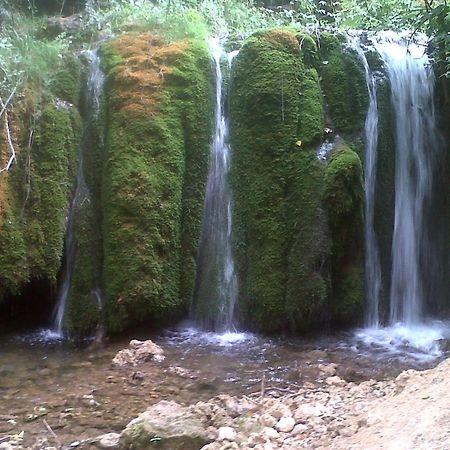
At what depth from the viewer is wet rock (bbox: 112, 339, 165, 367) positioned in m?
5.21

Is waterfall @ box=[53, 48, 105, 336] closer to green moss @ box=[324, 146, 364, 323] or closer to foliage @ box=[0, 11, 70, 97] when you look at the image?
foliage @ box=[0, 11, 70, 97]

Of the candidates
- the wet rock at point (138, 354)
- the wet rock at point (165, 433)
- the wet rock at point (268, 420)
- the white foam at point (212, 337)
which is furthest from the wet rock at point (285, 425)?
the white foam at point (212, 337)

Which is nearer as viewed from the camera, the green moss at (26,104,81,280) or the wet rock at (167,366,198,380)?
the wet rock at (167,366,198,380)

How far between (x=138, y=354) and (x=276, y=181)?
8.20 feet

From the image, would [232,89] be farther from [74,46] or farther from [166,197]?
[74,46]

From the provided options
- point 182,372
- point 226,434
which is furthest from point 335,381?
point 226,434

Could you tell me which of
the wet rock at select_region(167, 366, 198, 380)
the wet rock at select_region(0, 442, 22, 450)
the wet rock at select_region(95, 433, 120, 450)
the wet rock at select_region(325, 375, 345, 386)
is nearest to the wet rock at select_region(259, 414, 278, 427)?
the wet rock at select_region(95, 433, 120, 450)

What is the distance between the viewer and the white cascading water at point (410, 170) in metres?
6.87

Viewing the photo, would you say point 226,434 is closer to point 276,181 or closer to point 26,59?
point 276,181

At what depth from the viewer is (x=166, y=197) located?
6.36 m

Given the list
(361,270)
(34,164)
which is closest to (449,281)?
(361,270)

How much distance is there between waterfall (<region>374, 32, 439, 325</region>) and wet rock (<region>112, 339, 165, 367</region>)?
2984 mm

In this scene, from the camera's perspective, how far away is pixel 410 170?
7.18 m

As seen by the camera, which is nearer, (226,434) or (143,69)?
(226,434)
